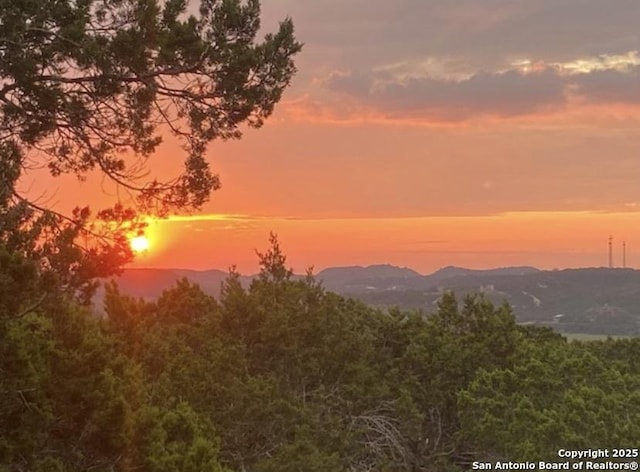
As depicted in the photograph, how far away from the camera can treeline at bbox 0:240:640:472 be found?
8688 millimetres

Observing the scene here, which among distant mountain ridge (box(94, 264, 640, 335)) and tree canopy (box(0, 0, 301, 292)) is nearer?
tree canopy (box(0, 0, 301, 292))

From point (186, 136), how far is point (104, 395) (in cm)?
311

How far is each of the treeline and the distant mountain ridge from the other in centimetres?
8313

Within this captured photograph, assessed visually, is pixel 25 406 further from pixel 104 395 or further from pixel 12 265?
pixel 12 265

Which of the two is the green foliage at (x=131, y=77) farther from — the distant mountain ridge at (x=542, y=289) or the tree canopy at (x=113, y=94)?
the distant mountain ridge at (x=542, y=289)

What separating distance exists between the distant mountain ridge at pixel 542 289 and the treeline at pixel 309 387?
273ft

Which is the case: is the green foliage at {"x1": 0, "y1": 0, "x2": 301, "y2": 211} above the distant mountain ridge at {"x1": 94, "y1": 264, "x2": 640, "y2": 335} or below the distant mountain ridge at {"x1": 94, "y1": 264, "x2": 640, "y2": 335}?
above

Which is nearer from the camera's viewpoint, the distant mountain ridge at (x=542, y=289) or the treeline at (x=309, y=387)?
the treeline at (x=309, y=387)

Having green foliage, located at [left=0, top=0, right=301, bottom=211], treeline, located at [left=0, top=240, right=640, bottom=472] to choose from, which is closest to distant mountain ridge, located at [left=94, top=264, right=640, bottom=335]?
treeline, located at [left=0, top=240, right=640, bottom=472]

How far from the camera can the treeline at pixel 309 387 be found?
28.5 feet

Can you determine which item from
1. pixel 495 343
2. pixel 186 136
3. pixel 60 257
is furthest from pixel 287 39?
pixel 495 343

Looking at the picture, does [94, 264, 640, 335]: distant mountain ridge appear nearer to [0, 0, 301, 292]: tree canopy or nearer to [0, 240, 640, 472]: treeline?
[0, 240, 640, 472]: treeline

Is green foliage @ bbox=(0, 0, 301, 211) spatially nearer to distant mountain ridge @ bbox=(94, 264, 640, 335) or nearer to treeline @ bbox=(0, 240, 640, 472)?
treeline @ bbox=(0, 240, 640, 472)

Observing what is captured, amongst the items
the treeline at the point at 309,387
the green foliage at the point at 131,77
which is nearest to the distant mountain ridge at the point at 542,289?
the treeline at the point at 309,387
